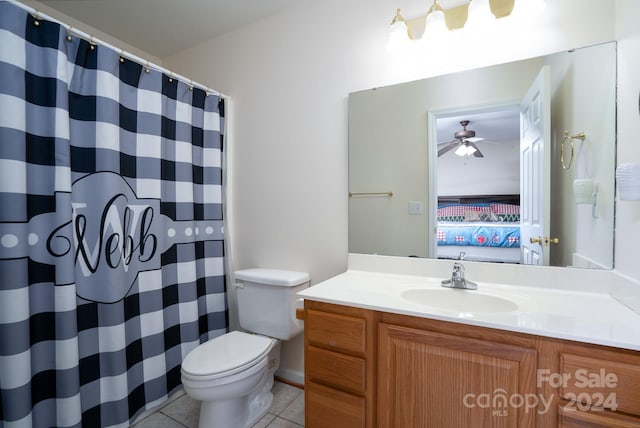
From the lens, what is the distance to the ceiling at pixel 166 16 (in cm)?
186

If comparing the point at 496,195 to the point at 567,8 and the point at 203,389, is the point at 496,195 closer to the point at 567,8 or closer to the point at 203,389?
the point at 567,8

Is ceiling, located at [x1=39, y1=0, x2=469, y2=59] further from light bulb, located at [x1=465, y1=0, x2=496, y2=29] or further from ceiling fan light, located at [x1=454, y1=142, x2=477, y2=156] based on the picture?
ceiling fan light, located at [x1=454, y1=142, x2=477, y2=156]

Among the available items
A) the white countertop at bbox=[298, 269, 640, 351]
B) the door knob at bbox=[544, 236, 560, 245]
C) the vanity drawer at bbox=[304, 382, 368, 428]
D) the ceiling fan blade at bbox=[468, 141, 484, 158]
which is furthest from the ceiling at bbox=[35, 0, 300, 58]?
the vanity drawer at bbox=[304, 382, 368, 428]

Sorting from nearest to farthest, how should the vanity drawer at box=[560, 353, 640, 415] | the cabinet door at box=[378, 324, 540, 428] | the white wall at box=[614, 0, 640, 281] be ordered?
the vanity drawer at box=[560, 353, 640, 415] < the cabinet door at box=[378, 324, 540, 428] < the white wall at box=[614, 0, 640, 281]

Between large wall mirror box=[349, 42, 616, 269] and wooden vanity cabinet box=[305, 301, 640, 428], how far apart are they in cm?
55

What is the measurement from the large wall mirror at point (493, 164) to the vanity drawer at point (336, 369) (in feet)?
2.09

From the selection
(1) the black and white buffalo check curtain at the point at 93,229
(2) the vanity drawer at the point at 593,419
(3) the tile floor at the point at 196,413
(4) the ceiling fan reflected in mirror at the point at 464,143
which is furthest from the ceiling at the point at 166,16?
(3) the tile floor at the point at 196,413

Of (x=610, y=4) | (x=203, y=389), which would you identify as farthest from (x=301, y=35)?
(x=203, y=389)

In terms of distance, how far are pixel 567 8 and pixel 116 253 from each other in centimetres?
241

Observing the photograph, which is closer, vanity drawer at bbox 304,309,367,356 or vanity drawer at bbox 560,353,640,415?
vanity drawer at bbox 560,353,640,415

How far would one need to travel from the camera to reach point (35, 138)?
1.27 meters

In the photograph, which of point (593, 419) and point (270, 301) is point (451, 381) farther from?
point (270, 301)

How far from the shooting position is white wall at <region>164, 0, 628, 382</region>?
1.38m

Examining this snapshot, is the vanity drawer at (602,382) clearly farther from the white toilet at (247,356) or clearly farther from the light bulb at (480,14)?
the light bulb at (480,14)
